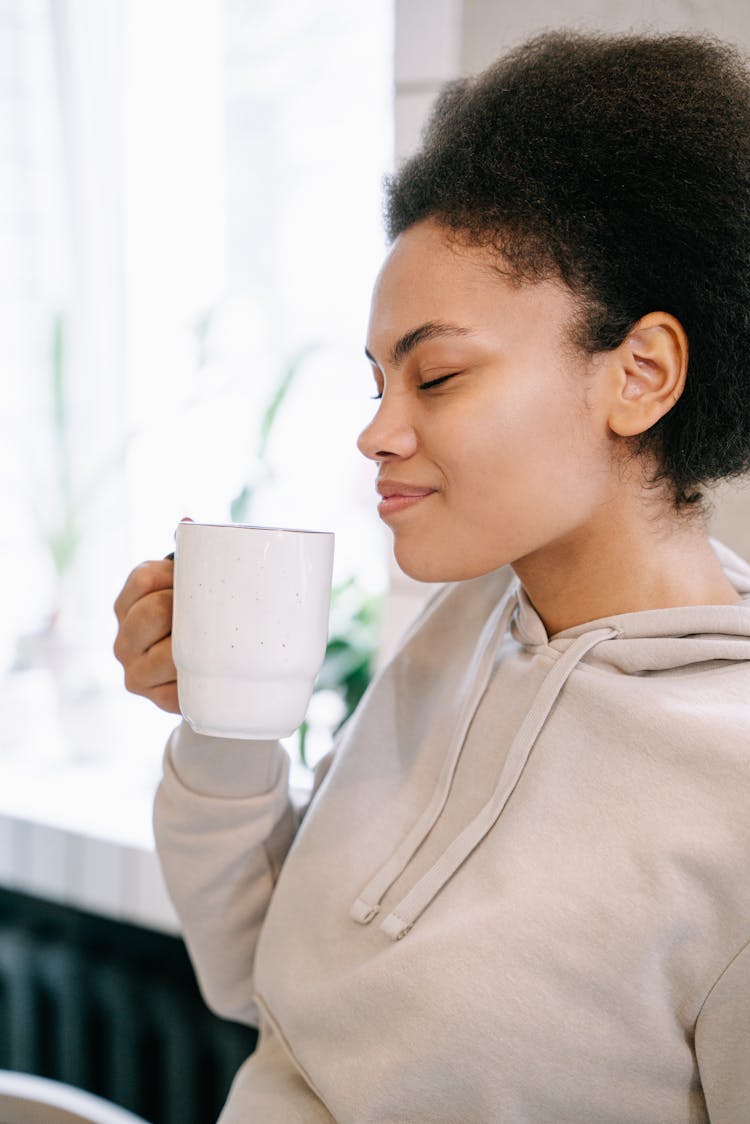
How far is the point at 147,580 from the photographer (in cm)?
84

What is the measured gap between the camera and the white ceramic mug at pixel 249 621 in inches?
26.1

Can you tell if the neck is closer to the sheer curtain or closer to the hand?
the hand

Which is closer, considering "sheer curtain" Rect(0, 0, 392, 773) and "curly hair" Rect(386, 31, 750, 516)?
"curly hair" Rect(386, 31, 750, 516)

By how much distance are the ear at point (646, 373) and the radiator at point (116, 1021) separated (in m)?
1.05

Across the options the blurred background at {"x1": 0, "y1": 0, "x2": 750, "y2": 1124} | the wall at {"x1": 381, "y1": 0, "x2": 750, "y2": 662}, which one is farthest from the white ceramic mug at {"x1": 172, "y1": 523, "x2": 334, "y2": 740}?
the blurred background at {"x1": 0, "y1": 0, "x2": 750, "y2": 1124}

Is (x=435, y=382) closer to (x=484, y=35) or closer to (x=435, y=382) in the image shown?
(x=435, y=382)

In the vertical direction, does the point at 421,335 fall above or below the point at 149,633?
above

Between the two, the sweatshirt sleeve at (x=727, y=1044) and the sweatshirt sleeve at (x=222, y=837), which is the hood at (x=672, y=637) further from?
the sweatshirt sleeve at (x=222, y=837)

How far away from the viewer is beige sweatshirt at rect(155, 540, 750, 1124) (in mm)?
649

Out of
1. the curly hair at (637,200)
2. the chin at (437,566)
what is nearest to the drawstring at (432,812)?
the chin at (437,566)

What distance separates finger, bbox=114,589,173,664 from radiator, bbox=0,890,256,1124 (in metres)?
0.76

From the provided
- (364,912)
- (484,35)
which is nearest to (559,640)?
(364,912)

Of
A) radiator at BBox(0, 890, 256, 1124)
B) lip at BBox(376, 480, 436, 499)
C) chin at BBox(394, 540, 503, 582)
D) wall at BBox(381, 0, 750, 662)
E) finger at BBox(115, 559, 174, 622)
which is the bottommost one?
radiator at BBox(0, 890, 256, 1124)

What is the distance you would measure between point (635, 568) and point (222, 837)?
17.0 inches
